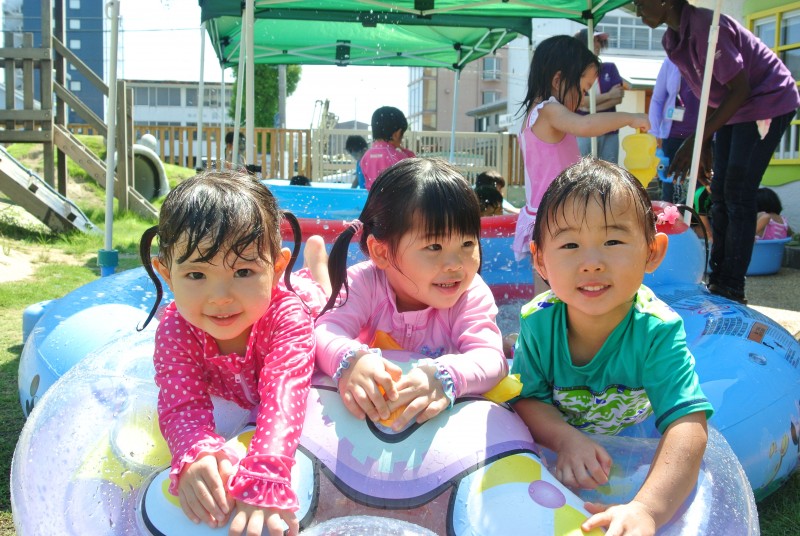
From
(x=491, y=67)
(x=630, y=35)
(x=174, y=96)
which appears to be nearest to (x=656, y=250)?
(x=630, y=35)

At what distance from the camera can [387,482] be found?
147 cm

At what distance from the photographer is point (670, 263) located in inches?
141

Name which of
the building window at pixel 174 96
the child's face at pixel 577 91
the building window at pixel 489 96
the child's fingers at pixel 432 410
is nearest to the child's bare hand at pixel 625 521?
the child's fingers at pixel 432 410

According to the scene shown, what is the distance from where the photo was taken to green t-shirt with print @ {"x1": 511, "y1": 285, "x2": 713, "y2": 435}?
1549mm

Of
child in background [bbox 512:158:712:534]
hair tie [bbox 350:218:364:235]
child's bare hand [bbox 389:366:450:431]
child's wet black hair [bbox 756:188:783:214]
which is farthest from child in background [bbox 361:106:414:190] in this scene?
child's bare hand [bbox 389:366:450:431]

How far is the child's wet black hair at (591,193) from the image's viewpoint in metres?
1.52

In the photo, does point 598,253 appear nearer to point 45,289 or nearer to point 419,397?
point 419,397

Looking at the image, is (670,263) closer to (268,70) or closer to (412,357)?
(412,357)

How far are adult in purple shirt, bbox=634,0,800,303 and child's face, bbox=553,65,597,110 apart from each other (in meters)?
0.43

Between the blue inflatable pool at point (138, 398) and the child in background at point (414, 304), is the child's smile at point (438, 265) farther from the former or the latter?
the blue inflatable pool at point (138, 398)

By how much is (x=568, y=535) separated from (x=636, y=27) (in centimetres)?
3117

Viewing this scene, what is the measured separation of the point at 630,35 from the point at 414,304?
1200 inches

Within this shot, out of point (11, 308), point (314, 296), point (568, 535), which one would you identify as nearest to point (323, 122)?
point (11, 308)

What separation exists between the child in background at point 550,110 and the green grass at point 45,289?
1.63 metres
